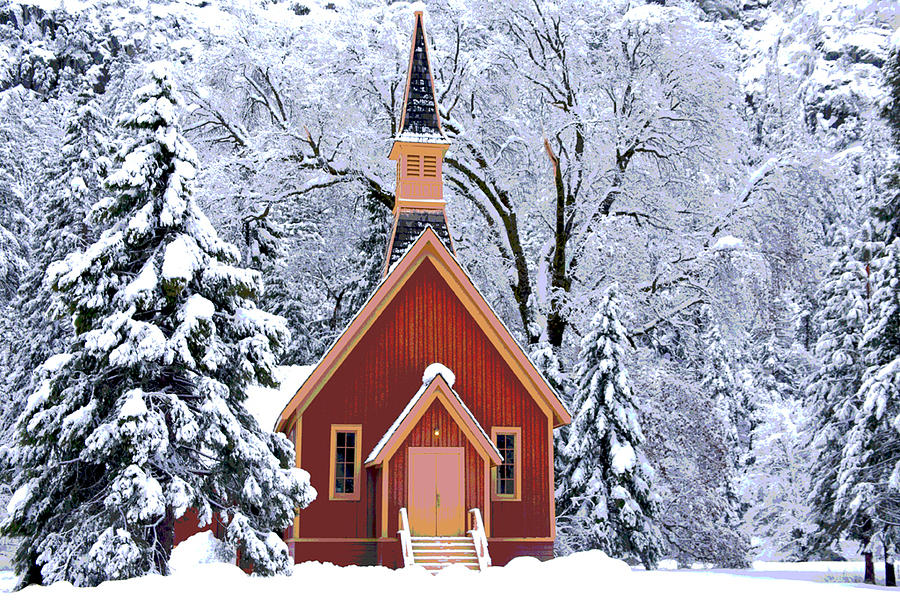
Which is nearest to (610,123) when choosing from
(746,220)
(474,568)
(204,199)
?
(746,220)

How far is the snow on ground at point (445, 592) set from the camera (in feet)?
38.8

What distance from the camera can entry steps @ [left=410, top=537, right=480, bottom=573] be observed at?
813 inches

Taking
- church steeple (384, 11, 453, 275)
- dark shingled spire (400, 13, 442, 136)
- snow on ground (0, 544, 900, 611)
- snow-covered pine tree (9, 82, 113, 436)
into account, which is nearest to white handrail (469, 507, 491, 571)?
snow on ground (0, 544, 900, 611)

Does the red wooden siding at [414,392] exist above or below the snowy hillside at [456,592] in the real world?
above

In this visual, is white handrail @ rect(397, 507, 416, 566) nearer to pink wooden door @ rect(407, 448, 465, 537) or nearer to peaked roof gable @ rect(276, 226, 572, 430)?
pink wooden door @ rect(407, 448, 465, 537)

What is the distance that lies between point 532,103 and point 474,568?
1511 cm

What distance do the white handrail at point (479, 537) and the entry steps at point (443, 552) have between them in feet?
0.55

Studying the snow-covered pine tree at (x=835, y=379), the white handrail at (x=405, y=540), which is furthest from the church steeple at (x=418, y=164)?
the snow-covered pine tree at (x=835, y=379)

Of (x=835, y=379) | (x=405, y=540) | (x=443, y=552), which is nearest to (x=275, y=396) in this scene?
(x=405, y=540)

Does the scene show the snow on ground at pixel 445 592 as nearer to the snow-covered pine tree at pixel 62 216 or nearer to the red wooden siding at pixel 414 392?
the red wooden siding at pixel 414 392

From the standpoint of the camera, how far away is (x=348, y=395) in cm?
2277

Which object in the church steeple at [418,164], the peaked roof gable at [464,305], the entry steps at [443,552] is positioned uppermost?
the church steeple at [418,164]

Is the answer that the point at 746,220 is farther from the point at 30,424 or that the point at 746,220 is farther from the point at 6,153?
the point at 6,153

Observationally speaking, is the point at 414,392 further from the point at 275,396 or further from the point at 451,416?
the point at 275,396
